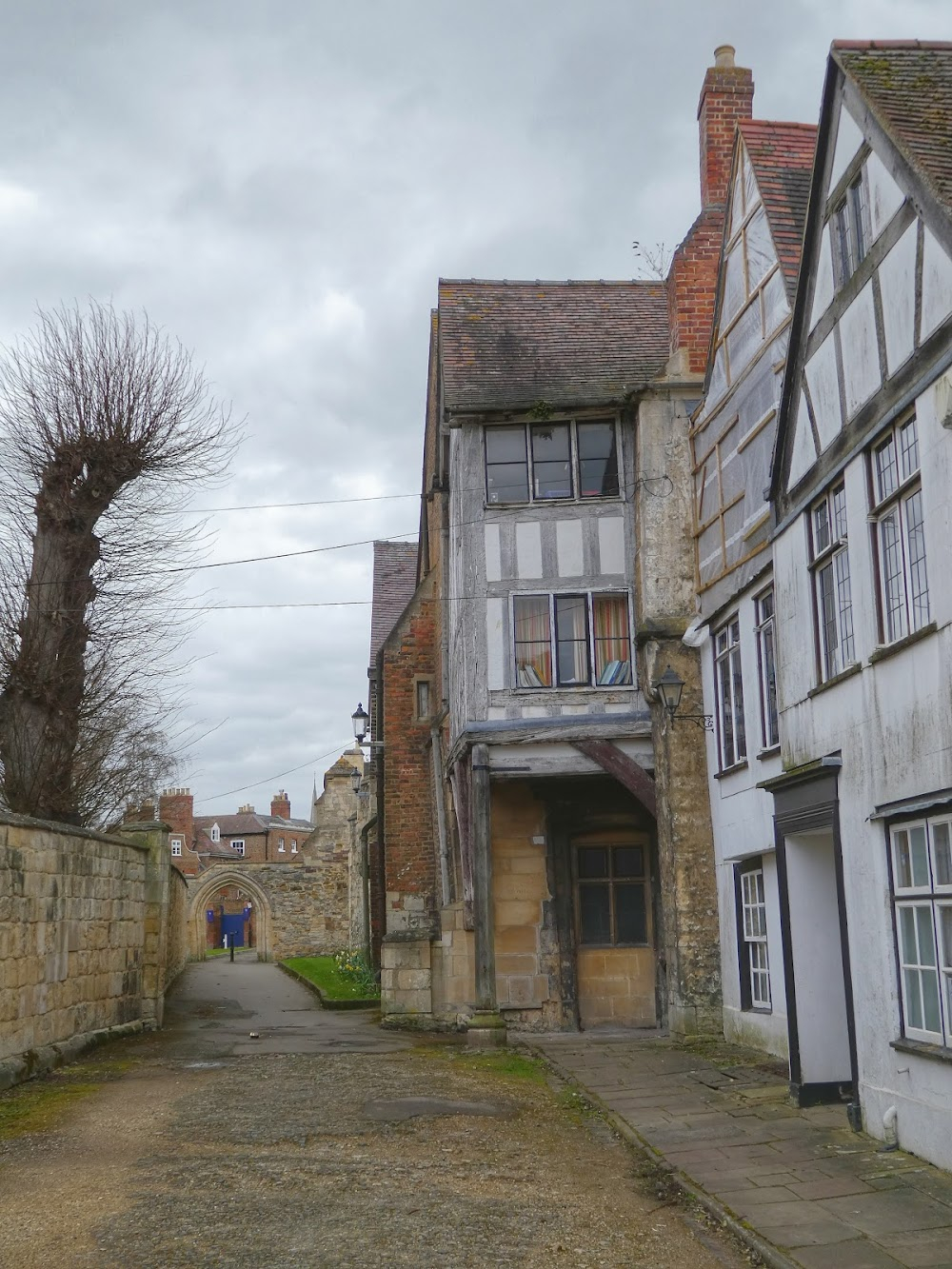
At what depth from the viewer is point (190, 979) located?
31.5 m

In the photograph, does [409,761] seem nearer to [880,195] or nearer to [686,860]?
[686,860]

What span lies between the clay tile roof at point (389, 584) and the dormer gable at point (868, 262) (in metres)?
20.8

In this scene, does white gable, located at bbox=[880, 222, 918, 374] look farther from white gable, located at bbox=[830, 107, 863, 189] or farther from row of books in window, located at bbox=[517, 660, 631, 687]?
row of books in window, located at bbox=[517, 660, 631, 687]

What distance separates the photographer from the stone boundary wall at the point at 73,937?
39.2ft

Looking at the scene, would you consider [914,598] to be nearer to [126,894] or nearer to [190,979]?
[126,894]

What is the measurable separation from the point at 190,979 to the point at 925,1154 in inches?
1024

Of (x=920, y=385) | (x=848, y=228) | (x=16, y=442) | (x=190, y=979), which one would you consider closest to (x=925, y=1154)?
(x=920, y=385)

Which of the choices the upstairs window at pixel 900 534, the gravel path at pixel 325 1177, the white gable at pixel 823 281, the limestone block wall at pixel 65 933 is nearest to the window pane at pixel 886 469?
the upstairs window at pixel 900 534

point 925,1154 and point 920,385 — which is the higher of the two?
point 920,385

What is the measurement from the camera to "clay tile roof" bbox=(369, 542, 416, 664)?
102 feet

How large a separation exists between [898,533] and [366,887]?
24727 mm

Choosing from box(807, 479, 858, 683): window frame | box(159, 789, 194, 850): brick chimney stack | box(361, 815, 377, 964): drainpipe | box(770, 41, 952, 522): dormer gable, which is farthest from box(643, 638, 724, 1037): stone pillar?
box(159, 789, 194, 850): brick chimney stack

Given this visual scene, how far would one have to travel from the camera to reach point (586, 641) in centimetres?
1703

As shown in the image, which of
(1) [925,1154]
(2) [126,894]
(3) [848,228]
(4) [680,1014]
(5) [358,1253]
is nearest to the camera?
(5) [358,1253]
